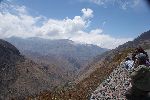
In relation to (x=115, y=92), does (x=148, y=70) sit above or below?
above

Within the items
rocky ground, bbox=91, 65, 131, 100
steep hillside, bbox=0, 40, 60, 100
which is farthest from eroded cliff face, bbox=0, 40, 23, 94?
rocky ground, bbox=91, 65, 131, 100

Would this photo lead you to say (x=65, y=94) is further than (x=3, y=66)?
No

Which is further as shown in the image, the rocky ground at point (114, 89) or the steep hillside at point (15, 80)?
the steep hillside at point (15, 80)

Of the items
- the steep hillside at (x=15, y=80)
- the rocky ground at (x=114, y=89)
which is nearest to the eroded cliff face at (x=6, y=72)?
the steep hillside at (x=15, y=80)

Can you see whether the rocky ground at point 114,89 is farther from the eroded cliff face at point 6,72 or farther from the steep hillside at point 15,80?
the eroded cliff face at point 6,72

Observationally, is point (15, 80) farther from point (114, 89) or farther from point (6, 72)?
point (114, 89)

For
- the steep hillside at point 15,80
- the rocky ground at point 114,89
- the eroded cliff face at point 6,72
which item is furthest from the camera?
the eroded cliff face at point 6,72

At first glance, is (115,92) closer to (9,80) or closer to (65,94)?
(65,94)

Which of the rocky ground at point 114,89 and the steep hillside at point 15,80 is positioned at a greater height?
the rocky ground at point 114,89

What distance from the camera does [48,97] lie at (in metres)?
22.4

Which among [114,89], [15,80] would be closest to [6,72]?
[15,80]

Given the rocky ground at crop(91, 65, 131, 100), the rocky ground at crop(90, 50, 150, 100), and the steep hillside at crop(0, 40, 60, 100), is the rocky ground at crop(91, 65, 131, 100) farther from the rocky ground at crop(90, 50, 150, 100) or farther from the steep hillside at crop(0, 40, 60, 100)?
the steep hillside at crop(0, 40, 60, 100)

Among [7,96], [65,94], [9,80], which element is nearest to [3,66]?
[9,80]

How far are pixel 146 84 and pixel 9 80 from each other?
173 metres
